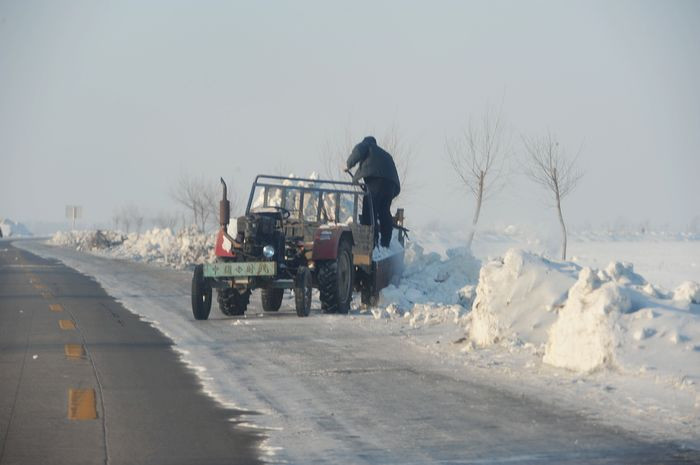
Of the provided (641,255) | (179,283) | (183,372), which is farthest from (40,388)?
(641,255)

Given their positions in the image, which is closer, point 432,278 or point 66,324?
point 66,324

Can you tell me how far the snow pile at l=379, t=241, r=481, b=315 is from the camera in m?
18.0

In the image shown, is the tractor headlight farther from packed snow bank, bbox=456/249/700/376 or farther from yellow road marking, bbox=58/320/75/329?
packed snow bank, bbox=456/249/700/376

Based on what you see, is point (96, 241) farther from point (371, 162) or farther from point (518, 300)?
point (518, 300)

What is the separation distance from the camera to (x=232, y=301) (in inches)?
633

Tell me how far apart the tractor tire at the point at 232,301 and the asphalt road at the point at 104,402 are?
1.48 m

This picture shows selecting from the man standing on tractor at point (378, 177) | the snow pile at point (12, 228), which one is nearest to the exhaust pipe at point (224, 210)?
the man standing on tractor at point (378, 177)

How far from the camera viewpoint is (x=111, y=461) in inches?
243

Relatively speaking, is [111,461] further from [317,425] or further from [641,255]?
[641,255]

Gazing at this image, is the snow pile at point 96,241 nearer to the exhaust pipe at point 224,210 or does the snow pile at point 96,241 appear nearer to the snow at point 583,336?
the exhaust pipe at point 224,210

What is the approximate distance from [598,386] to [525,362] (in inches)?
64.7

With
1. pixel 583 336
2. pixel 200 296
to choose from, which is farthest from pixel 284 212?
pixel 583 336

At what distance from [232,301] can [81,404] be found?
798 centimetres

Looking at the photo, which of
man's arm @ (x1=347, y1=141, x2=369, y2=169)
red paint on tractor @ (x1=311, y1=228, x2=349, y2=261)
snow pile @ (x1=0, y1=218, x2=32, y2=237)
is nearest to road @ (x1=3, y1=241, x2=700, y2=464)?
red paint on tractor @ (x1=311, y1=228, x2=349, y2=261)
